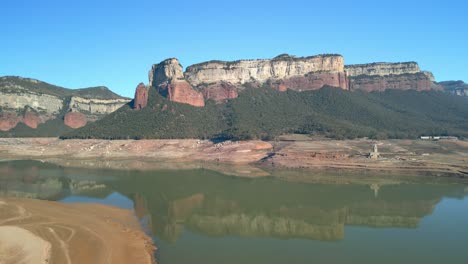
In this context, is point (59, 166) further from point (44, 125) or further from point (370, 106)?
point (370, 106)

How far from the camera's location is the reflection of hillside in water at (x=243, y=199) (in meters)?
37.1

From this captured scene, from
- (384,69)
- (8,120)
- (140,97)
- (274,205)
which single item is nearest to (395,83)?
(384,69)

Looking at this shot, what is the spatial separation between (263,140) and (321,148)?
66.2 feet

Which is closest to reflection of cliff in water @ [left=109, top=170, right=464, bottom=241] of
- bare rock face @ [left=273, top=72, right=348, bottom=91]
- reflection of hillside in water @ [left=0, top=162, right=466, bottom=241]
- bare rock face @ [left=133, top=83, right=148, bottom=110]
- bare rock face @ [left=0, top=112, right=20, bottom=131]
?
reflection of hillside in water @ [left=0, top=162, right=466, bottom=241]

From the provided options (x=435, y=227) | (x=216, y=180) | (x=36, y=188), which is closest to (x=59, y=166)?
(x=36, y=188)

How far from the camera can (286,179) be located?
66500 millimetres

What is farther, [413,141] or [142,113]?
[142,113]

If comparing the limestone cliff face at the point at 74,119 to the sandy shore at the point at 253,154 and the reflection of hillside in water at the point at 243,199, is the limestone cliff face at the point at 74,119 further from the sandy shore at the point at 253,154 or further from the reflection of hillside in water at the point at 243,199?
the reflection of hillside in water at the point at 243,199

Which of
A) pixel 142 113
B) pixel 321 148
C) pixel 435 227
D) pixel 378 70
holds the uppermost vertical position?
pixel 378 70

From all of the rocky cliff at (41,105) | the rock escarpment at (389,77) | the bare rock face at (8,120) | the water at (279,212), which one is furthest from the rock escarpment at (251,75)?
the water at (279,212)

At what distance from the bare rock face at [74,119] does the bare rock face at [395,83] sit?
400 feet

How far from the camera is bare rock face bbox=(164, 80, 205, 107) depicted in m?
130

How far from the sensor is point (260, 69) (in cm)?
15212

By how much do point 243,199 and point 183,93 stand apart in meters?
87.6
